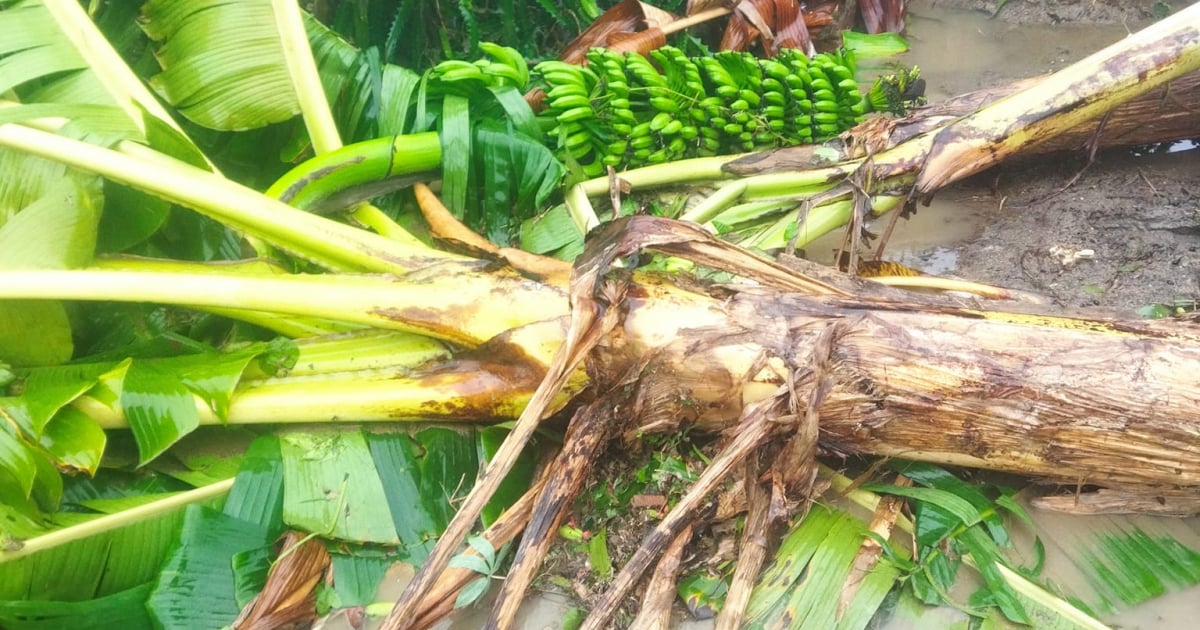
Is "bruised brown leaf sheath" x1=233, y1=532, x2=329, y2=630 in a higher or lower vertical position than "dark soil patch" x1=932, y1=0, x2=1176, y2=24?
lower

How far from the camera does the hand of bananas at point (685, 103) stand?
183 centimetres

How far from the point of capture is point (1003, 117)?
165 cm

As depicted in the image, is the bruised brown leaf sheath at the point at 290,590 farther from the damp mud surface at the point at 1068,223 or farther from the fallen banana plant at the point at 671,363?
the damp mud surface at the point at 1068,223

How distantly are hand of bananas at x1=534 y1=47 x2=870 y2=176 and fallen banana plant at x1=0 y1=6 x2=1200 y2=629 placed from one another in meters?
0.58

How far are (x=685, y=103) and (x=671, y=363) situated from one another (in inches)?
33.3

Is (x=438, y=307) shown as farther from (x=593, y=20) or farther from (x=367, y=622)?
(x=593, y=20)

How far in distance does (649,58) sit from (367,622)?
1.57m

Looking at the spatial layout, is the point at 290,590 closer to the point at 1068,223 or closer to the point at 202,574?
the point at 202,574

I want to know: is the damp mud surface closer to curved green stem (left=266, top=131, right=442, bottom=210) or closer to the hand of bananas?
the hand of bananas

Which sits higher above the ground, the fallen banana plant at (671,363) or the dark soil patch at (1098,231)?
the fallen banana plant at (671,363)

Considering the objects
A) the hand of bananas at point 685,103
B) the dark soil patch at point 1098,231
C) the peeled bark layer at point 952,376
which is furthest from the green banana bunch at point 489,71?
the dark soil patch at point 1098,231

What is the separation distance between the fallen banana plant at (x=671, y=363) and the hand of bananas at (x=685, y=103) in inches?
22.6

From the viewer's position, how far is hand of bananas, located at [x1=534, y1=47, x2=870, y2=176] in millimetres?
1833

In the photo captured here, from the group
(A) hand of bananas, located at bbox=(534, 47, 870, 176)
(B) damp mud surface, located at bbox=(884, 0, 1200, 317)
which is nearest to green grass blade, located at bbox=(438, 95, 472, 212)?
(A) hand of bananas, located at bbox=(534, 47, 870, 176)
